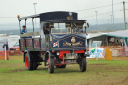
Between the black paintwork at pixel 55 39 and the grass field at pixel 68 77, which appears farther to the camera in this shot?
the black paintwork at pixel 55 39

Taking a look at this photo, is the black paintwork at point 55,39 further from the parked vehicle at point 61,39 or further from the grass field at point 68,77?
the grass field at point 68,77

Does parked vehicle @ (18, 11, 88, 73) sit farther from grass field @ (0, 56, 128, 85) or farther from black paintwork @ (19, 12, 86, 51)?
grass field @ (0, 56, 128, 85)

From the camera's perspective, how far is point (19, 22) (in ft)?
69.7

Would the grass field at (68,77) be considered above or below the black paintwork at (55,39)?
below

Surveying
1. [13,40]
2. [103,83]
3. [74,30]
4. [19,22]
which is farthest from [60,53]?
[13,40]

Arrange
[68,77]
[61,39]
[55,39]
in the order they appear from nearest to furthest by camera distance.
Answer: [68,77], [61,39], [55,39]

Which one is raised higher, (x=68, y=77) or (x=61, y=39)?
(x=61, y=39)

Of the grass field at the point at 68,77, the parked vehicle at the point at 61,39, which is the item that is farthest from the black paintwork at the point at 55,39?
the grass field at the point at 68,77

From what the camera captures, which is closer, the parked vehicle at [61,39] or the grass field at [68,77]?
the grass field at [68,77]

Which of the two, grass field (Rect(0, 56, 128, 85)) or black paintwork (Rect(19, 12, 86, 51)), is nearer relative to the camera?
grass field (Rect(0, 56, 128, 85))

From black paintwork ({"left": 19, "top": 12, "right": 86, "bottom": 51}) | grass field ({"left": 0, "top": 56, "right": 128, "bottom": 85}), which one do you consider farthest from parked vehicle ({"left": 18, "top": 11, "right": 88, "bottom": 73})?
grass field ({"left": 0, "top": 56, "right": 128, "bottom": 85})

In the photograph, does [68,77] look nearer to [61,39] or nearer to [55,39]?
[61,39]

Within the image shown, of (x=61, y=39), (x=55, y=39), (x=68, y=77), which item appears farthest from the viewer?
(x=55, y=39)

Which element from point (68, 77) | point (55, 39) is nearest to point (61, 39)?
point (55, 39)
